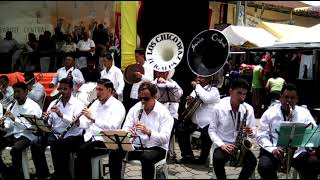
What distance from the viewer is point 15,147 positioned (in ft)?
16.9

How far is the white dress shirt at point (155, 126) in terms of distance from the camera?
Answer: 470 centimetres

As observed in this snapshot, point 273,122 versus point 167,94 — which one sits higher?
point 167,94

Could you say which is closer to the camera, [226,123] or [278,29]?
[226,123]

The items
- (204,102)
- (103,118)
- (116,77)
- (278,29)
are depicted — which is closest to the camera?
(103,118)

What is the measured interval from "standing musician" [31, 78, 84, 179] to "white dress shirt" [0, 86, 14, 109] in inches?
41.5

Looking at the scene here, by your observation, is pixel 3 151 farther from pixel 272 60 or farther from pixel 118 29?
pixel 272 60

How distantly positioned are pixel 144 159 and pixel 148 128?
1.28 ft

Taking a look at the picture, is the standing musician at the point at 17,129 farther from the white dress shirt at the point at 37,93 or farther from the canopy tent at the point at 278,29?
the canopy tent at the point at 278,29

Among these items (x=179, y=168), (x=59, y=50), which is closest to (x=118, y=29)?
(x=59, y=50)

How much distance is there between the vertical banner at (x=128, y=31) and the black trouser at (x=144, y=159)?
13.3 feet

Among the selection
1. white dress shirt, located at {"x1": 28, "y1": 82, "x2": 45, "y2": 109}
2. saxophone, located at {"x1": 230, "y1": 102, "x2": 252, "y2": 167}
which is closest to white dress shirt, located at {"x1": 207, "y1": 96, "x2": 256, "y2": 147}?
saxophone, located at {"x1": 230, "y1": 102, "x2": 252, "y2": 167}

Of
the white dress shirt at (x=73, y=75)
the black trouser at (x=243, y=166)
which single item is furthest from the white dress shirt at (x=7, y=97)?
the black trouser at (x=243, y=166)

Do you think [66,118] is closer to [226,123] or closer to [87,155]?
[87,155]

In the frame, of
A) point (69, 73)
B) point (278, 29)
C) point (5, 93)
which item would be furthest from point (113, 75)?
point (278, 29)
